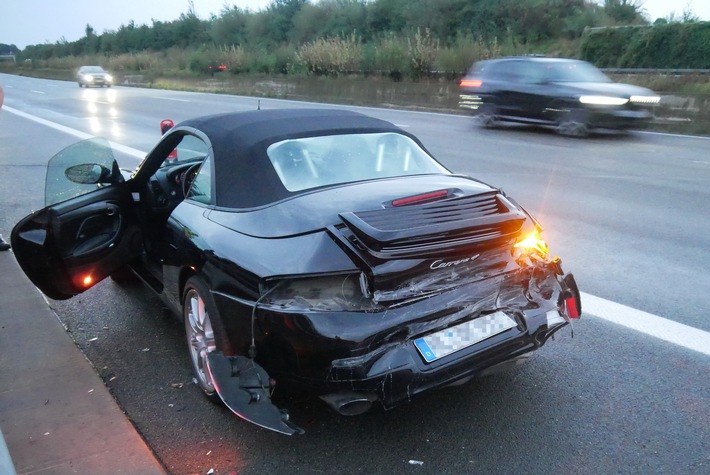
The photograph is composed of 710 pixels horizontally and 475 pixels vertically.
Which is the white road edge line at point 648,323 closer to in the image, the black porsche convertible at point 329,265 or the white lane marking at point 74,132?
the black porsche convertible at point 329,265

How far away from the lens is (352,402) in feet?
9.11

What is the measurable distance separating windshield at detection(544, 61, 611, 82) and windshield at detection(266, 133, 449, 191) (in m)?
11.7

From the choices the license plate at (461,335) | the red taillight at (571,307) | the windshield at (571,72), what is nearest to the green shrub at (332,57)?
the windshield at (571,72)

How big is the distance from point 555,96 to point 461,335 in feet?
41.7

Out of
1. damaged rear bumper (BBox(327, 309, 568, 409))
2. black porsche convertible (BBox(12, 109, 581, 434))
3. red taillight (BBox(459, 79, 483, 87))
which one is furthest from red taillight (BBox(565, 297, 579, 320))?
red taillight (BBox(459, 79, 483, 87))

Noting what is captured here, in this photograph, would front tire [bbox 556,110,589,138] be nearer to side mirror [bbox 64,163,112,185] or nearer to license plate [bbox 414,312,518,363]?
side mirror [bbox 64,163,112,185]

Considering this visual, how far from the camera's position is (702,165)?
10641 mm

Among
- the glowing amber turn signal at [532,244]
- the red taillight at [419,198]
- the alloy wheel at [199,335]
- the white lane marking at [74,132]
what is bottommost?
the white lane marking at [74,132]

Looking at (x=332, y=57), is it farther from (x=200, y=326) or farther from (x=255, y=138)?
(x=200, y=326)

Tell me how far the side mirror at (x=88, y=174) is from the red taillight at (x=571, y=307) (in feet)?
10.3

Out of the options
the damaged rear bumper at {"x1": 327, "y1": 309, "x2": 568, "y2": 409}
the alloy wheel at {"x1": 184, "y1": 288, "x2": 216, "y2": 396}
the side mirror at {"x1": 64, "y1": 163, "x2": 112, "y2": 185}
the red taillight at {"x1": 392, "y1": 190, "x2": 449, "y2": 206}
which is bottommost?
the alloy wheel at {"x1": 184, "y1": 288, "x2": 216, "y2": 396}

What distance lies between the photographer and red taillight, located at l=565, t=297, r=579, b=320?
338 cm

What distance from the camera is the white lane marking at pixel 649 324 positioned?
158 inches

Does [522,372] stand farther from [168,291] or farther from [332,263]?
[168,291]
